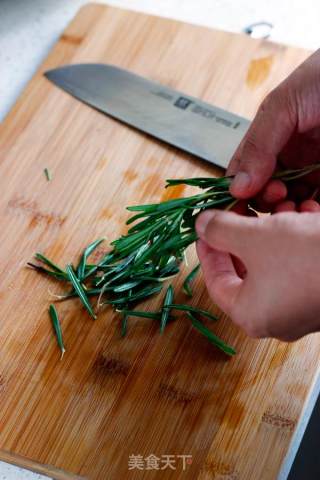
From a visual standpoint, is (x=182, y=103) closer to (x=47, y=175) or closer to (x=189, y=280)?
(x=47, y=175)

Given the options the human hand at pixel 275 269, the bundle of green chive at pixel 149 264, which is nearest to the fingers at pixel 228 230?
the human hand at pixel 275 269

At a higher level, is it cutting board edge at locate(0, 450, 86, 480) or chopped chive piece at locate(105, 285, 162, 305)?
chopped chive piece at locate(105, 285, 162, 305)

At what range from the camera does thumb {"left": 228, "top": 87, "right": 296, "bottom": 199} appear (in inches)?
61.8

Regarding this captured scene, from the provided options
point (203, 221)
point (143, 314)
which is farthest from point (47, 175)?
point (203, 221)

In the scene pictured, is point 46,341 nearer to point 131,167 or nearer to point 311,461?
point 131,167

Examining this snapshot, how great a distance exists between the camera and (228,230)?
4.42 ft

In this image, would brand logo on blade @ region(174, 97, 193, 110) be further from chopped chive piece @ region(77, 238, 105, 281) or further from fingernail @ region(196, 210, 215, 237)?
fingernail @ region(196, 210, 215, 237)

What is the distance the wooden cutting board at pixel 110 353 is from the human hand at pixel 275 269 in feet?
0.88

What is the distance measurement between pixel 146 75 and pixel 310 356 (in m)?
1.07

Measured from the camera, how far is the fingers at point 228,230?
4.30 ft

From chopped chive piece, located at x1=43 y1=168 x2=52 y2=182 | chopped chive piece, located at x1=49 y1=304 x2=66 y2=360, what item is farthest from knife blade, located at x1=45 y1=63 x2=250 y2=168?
chopped chive piece, located at x1=49 y1=304 x2=66 y2=360

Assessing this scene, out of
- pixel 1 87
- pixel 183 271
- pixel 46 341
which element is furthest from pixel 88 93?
pixel 46 341

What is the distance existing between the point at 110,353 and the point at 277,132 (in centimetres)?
70

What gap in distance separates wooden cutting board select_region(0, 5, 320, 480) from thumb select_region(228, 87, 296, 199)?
12.4 inches
